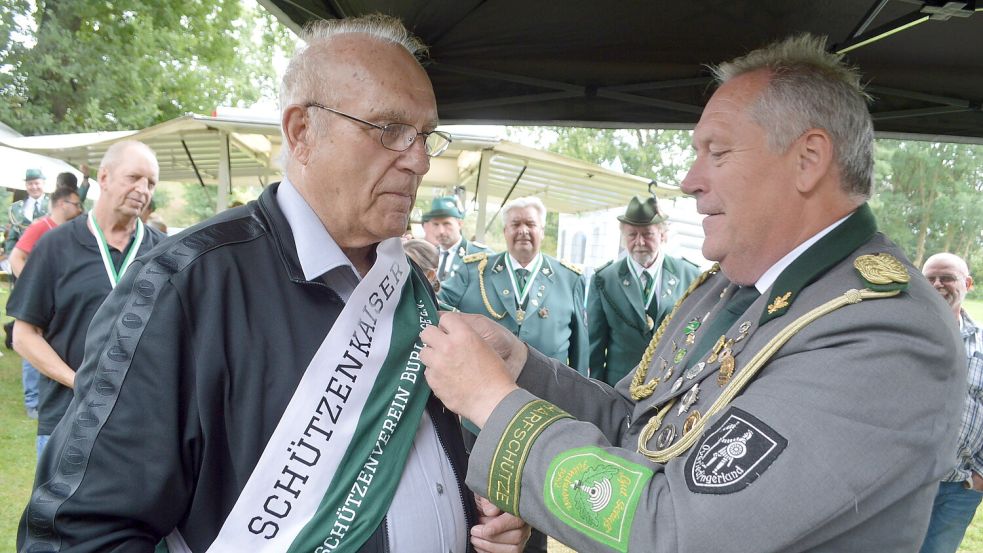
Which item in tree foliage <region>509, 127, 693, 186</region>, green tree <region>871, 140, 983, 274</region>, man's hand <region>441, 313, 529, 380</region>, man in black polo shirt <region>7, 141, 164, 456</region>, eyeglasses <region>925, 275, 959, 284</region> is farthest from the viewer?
tree foliage <region>509, 127, 693, 186</region>

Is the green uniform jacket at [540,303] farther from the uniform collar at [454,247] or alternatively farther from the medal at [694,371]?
the medal at [694,371]

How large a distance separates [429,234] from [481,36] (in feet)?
16.6

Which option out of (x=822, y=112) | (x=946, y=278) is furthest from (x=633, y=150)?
(x=822, y=112)

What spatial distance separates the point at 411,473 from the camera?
5.48 ft

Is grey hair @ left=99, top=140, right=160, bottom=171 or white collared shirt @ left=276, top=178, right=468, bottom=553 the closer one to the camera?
white collared shirt @ left=276, top=178, right=468, bottom=553

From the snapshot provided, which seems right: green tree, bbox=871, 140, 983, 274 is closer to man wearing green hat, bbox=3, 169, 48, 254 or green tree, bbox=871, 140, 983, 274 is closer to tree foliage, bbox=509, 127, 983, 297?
tree foliage, bbox=509, 127, 983, 297

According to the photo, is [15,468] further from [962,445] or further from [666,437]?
[962,445]

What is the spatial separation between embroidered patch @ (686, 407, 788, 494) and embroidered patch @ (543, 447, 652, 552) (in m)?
0.11

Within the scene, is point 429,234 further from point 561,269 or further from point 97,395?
point 97,395

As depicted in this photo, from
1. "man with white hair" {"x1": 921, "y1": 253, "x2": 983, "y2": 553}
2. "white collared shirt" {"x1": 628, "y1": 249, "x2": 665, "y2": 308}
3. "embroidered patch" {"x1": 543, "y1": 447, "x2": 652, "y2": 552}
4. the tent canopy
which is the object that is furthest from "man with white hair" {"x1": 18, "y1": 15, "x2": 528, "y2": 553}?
the tent canopy

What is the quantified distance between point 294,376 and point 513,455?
0.51 metres

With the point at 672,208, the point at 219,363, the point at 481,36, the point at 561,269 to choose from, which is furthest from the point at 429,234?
the point at 672,208

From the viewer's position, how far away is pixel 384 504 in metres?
1.55

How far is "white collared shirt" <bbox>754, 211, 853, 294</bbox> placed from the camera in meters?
1.72
